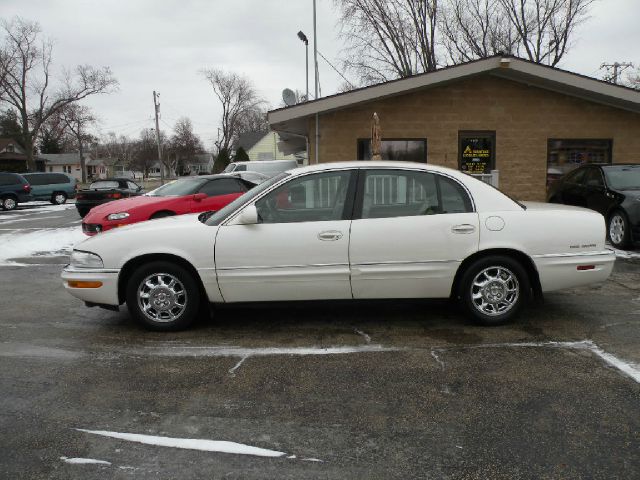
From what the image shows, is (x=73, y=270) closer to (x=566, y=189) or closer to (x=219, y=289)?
(x=219, y=289)

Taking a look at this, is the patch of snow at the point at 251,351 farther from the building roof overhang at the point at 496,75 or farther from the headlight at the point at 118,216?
the building roof overhang at the point at 496,75

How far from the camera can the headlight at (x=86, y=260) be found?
4.95m

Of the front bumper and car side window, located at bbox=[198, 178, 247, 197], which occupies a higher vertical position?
car side window, located at bbox=[198, 178, 247, 197]

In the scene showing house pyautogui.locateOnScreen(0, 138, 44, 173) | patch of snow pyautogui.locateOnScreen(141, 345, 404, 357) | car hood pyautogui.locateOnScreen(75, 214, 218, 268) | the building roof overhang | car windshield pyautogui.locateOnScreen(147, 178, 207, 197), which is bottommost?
patch of snow pyautogui.locateOnScreen(141, 345, 404, 357)

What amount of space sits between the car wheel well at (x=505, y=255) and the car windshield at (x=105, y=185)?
16.0 metres

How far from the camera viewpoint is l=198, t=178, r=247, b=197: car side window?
35.1 ft

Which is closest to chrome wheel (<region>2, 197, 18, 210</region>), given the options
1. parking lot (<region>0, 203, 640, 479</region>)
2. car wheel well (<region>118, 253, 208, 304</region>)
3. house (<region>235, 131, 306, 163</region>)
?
parking lot (<region>0, 203, 640, 479</region>)

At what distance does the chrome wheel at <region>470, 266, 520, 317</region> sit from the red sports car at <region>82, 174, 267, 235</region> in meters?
6.23

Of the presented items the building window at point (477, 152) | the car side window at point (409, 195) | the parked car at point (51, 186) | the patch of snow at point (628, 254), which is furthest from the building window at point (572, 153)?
the parked car at point (51, 186)

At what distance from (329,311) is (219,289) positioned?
53.2 inches

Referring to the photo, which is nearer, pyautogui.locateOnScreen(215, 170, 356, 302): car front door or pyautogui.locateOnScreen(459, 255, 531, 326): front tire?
pyautogui.locateOnScreen(215, 170, 356, 302): car front door

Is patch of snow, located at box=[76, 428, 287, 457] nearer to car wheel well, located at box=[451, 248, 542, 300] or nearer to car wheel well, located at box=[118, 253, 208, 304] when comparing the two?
car wheel well, located at box=[118, 253, 208, 304]

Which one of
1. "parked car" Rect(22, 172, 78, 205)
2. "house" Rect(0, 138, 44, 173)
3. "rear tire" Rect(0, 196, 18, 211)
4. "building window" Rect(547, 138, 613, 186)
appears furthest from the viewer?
"house" Rect(0, 138, 44, 173)

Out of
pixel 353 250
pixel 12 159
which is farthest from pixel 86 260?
pixel 12 159
